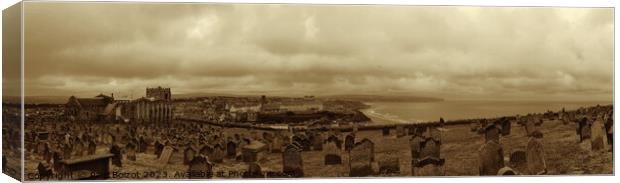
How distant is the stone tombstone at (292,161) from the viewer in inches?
489

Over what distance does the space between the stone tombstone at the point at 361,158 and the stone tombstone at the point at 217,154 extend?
4.45 ft

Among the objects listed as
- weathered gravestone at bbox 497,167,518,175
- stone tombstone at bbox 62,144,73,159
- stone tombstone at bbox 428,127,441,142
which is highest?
stone tombstone at bbox 428,127,441,142

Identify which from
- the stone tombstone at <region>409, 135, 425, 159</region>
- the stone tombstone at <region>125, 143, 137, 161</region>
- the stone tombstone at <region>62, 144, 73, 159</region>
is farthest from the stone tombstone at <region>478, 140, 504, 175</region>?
the stone tombstone at <region>62, 144, 73, 159</region>

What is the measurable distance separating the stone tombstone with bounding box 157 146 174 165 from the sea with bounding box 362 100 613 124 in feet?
6.75

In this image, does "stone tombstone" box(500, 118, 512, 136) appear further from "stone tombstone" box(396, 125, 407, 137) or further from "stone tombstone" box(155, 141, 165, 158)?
"stone tombstone" box(155, 141, 165, 158)

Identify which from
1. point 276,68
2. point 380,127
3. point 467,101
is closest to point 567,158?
point 467,101

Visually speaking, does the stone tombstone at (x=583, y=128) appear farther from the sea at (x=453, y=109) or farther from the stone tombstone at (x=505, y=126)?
the stone tombstone at (x=505, y=126)

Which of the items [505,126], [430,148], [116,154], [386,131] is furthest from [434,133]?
[116,154]

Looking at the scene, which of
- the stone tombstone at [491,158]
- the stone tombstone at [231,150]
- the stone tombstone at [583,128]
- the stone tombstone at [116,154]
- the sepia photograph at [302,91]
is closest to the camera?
the sepia photograph at [302,91]

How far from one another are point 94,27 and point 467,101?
13.1 feet

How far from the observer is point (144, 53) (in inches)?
475

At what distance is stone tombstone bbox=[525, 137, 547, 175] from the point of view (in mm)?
12867

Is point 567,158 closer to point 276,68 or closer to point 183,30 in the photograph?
point 276,68

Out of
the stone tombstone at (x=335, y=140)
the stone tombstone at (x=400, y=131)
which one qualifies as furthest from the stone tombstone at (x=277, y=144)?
the stone tombstone at (x=400, y=131)
